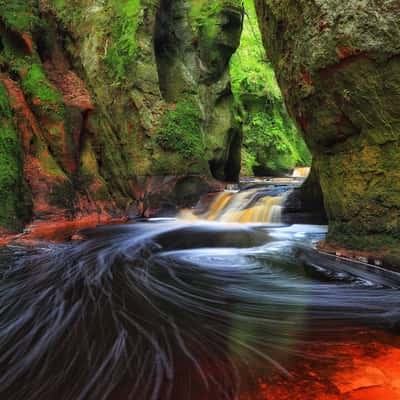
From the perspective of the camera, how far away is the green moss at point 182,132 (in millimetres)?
11922

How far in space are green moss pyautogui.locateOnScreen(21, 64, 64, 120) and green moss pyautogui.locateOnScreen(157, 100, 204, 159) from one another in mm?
3751

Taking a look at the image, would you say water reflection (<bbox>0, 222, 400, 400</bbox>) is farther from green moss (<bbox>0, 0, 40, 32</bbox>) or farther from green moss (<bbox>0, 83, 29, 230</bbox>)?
green moss (<bbox>0, 0, 40, 32</bbox>)

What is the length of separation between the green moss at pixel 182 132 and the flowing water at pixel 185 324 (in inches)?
287

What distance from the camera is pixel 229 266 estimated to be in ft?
14.8

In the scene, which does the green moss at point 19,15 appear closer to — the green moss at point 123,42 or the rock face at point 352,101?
the green moss at point 123,42

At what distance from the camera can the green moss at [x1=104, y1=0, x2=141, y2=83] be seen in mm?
12047

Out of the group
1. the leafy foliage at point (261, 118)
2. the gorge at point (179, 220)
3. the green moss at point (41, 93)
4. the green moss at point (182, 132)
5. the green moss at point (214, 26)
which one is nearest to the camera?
the gorge at point (179, 220)

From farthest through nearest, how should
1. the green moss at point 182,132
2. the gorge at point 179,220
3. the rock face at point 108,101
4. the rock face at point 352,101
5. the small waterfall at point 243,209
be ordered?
the green moss at point 182,132
the small waterfall at point 243,209
the rock face at point 108,101
the rock face at point 352,101
the gorge at point 179,220

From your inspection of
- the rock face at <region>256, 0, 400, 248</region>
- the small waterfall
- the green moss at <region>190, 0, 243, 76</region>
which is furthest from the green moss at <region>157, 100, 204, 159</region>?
the rock face at <region>256, 0, 400, 248</region>

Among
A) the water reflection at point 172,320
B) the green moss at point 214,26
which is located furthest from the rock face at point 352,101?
the green moss at point 214,26

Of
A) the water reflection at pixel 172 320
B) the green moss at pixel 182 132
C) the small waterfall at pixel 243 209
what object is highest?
the green moss at pixel 182 132

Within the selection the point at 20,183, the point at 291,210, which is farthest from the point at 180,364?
the point at 291,210

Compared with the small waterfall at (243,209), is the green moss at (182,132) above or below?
above

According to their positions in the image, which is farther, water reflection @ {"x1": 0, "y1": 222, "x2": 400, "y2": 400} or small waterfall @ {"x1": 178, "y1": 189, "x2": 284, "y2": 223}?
small waterfall @ {"x1": 178, "y1": 189, "x2": 284, "y2": 223}
